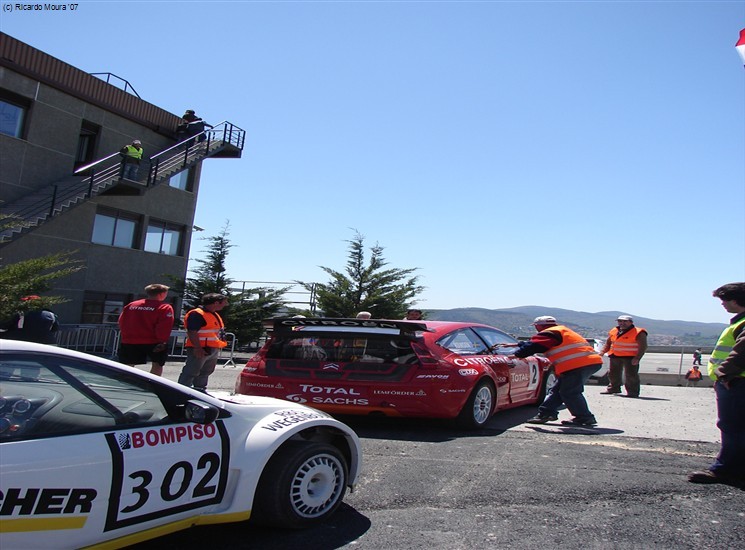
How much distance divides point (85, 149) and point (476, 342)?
15126mm

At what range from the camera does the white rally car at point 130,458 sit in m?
2.71

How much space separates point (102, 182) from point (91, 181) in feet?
2.30

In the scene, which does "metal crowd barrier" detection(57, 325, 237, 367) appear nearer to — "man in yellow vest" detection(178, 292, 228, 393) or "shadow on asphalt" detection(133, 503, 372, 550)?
"man in yellow vest" detection(178, 292, 228, 393)

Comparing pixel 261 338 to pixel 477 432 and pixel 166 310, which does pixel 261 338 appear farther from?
pixel 477 432

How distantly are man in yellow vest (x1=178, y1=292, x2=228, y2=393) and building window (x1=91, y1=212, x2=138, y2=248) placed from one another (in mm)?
11788

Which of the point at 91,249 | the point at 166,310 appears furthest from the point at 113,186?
the point at 166,310

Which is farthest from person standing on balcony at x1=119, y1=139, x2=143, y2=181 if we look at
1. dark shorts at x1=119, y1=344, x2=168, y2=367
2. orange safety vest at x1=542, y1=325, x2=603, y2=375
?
orange safety vest at x1=542, y1=325, x2=603, y2=375

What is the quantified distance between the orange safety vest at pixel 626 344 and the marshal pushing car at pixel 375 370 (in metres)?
4.86

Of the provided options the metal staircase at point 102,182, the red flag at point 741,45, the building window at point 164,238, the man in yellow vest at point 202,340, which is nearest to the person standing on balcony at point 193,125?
the metal staircase at point 102,182

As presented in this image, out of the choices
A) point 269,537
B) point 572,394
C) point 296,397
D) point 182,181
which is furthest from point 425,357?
point 182,181

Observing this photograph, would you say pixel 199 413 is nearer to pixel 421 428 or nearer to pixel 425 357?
pixel 425 357

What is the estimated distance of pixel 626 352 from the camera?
36.8ft

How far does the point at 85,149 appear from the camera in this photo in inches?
725

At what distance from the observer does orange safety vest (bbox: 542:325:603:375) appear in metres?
7.57
